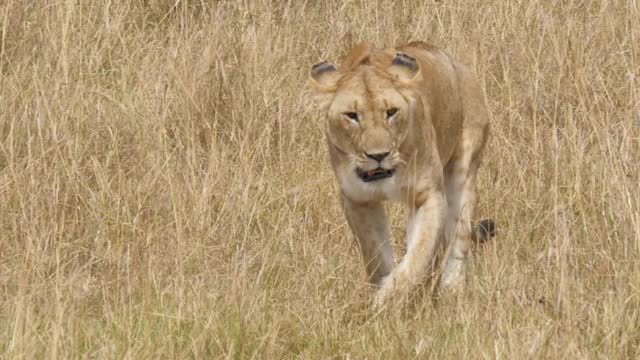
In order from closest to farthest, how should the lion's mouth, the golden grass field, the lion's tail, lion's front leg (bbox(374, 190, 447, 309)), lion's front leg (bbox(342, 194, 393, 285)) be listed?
the golden grass field, lion's front leg (bbox(374, 190, 447, 309)), the lion's mouth, lion's front leg (bbox(342, 194, 393, 285)), the lion's tail

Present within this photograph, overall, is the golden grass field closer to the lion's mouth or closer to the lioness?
the lioness

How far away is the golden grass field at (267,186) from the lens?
4.19 meters

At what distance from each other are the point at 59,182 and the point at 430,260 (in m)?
1.35

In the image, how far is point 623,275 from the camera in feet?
14.2

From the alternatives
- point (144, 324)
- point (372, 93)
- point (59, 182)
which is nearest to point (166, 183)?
point (59, 182)

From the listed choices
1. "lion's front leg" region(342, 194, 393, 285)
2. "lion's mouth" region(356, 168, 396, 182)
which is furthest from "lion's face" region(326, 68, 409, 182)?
"lion's front leg" region(342, 194, 393, 285)

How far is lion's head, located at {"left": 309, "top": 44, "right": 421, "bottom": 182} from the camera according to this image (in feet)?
15.9

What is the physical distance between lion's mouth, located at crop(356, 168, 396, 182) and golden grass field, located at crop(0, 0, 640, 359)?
0.32 meters

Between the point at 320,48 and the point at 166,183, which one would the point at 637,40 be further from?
the point at 166,183

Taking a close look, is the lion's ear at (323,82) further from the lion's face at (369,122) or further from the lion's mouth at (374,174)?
the lion's mouth at (374,174)

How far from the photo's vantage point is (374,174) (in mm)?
4867

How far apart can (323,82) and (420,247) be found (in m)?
0.63

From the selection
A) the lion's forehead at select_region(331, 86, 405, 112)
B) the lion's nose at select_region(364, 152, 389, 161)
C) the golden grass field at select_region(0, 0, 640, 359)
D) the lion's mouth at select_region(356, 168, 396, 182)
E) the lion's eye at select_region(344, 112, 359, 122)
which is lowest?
the golden grass field at select_region(0, 0, 640, 359)

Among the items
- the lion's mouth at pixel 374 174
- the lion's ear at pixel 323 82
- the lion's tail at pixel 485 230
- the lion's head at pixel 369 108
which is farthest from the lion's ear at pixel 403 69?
the lion's tail at pixel 485 230
